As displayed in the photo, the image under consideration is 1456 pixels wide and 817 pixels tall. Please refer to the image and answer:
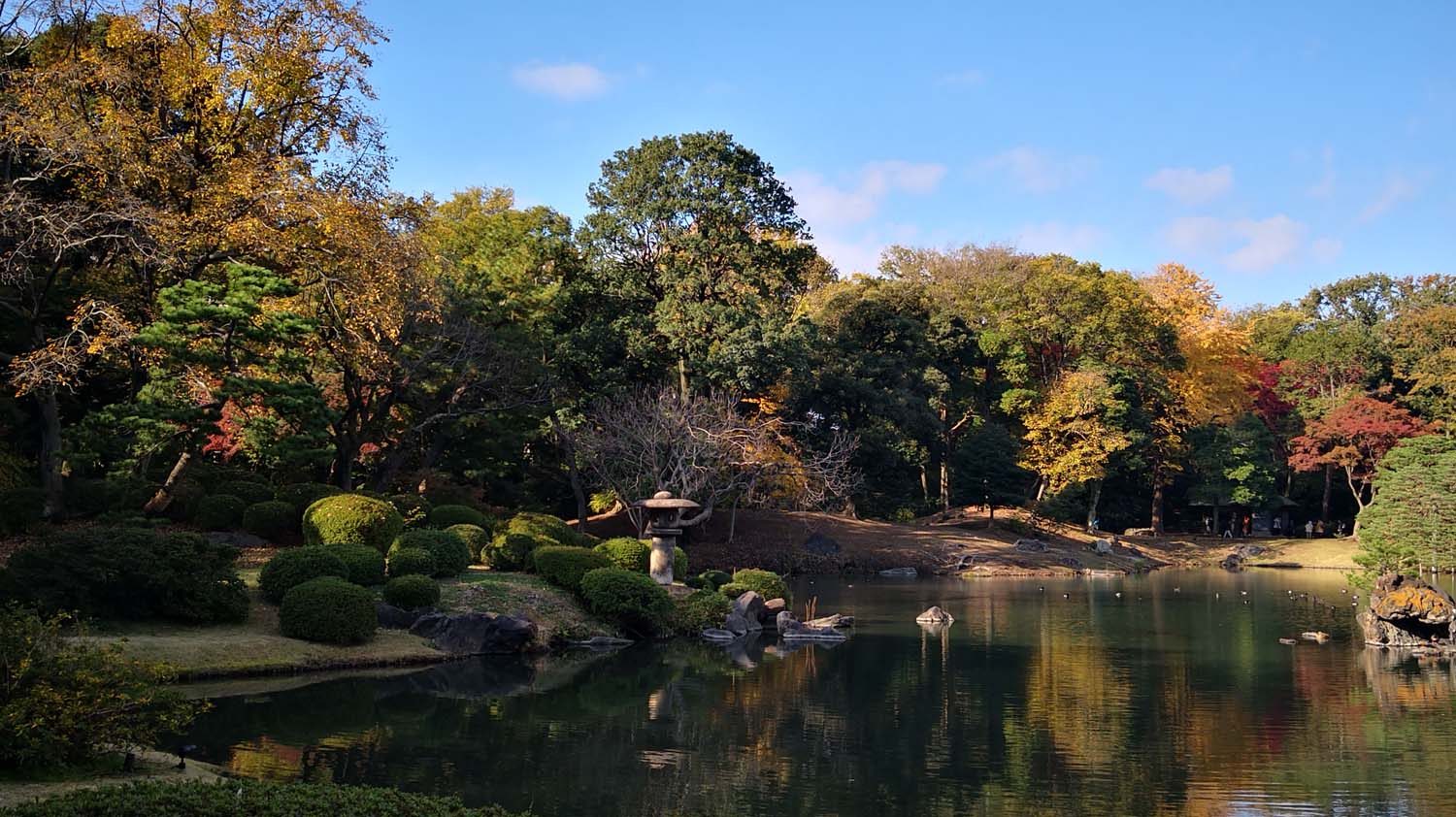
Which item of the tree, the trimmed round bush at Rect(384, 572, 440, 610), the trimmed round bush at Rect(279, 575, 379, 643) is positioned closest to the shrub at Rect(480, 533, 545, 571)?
the trimmed round bush at Rect(384, 572, 440, 610)

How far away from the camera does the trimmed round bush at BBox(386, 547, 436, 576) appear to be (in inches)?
875

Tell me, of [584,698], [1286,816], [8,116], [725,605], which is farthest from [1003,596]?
[8,116]

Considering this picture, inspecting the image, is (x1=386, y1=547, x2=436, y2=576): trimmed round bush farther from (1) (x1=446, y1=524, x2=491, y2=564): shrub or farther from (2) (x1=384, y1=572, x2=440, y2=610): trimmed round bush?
(1) (x1=446, y1=524, x2=491, y2=564): shrub

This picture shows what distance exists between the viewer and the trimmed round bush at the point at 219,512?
25.2m

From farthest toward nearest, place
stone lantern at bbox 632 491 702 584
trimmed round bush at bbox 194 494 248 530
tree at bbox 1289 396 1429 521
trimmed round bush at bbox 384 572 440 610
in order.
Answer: tree at bbox 1289 396 1429 521
stone lantern at bbox 632 491 702 584
trimmed round bush at bbox 194 494 248 530
trimmed round bush at bbox 384 572 440 610

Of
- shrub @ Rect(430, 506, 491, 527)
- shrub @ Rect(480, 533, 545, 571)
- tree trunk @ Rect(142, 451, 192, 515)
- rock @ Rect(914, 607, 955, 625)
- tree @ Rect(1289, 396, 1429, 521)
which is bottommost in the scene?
rock @ Rect(914, 607, 955, 625)

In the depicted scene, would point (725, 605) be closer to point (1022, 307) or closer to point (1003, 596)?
point (1003, 596)

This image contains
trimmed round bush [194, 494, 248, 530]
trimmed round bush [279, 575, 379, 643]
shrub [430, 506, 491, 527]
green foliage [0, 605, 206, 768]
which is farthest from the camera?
shrub [430, 506, 491, 527]

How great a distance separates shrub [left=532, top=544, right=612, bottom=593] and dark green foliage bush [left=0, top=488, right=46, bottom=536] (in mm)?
9988

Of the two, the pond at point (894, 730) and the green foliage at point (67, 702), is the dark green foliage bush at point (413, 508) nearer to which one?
the pond at point (894, 730)

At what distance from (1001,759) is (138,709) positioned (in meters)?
8.80

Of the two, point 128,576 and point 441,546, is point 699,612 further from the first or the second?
point 128,576

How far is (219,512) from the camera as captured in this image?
25.3 metres

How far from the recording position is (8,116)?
2131cm
